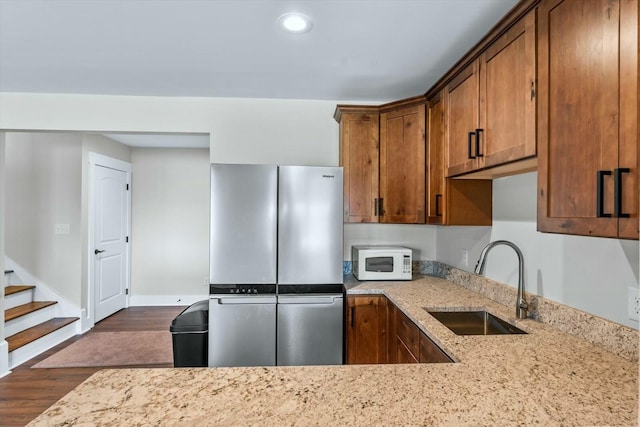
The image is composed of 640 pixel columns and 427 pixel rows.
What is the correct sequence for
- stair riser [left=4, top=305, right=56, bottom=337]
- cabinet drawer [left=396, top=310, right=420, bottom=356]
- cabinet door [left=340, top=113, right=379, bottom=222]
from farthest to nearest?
stair riser [left=4, top=305, right=56, bottom=337], cabinet door [left=340, top=113, right=379, bottom=222], cabinet drawer [left=396, top=310, right=420, bottom=356]

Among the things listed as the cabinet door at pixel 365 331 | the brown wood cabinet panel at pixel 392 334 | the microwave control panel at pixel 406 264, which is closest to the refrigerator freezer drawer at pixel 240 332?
the cabinet door at pixel 365 331

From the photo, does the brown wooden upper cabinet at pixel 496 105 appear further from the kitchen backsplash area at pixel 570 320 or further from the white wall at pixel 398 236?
the white wall at pixel 398 236

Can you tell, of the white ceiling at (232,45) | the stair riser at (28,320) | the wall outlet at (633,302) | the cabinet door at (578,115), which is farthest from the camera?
the stair riser at (28,320)

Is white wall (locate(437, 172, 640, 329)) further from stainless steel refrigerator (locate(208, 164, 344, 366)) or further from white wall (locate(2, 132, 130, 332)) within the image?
white wall (locate(2, 132, 130, 332))

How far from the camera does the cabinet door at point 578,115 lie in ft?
3.29

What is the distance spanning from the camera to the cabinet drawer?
5.87ft

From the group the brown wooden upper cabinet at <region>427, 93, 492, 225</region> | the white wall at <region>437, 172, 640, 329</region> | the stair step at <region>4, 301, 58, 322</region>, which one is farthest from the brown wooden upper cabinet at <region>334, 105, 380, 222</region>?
the stair step at <region>4, 301, 58, 322</region>

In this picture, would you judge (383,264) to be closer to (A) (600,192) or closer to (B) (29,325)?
(A) (600,192)

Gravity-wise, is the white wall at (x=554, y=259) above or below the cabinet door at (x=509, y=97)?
below

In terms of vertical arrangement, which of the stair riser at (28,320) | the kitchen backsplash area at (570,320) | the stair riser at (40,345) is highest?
the kitchen backsplash area at (570,320)

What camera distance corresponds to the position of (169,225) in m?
5.06

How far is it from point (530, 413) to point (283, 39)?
1.97 meters

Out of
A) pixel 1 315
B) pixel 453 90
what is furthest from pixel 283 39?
pixel 1 315

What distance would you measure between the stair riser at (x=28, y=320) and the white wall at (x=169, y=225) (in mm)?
1198
